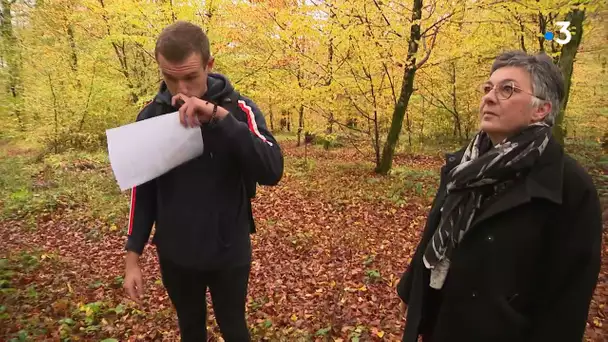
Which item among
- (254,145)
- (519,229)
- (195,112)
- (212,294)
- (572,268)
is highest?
(195,112)

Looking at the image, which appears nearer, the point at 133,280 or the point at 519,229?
the point at 519,229

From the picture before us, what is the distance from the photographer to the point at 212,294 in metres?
2.26

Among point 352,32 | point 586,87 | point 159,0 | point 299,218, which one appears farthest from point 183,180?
point 586,87

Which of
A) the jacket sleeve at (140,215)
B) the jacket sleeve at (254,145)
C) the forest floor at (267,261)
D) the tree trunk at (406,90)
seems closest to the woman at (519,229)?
the jacket sleeve at (254,145)

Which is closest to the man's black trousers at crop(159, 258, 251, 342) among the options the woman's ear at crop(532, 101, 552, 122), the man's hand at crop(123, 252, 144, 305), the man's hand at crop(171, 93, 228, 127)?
the man's hand at crop(123, 252, 144, 305)

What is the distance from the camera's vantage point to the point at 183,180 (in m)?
2.01

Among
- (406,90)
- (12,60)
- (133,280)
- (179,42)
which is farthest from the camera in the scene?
(12,60)

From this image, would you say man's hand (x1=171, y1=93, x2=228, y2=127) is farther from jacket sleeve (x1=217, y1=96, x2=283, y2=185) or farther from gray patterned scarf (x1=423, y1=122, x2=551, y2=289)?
gray patterned scarf (x1=423, y1=122, x2=551, y2=289)

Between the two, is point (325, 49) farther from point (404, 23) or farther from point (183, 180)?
point (183, 180)

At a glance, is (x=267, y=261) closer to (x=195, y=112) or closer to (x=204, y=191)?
(x=204, y=191)

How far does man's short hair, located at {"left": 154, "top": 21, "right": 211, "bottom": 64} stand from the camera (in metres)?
1.74

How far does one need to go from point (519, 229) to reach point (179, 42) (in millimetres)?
1777

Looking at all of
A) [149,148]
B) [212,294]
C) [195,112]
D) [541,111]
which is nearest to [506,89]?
[541,111]

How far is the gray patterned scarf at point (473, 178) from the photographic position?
1.58 m
